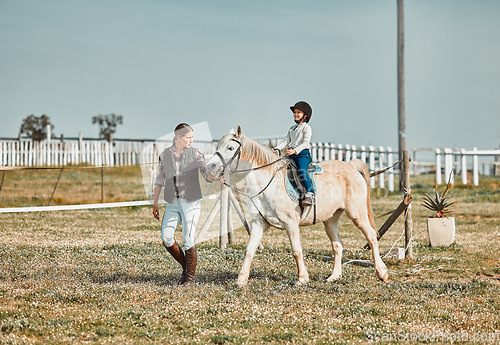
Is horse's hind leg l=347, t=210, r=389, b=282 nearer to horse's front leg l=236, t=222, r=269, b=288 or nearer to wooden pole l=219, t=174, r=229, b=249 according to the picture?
horse's front leg l=236, t=222, r=269, b=288

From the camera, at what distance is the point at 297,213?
979 centimetres

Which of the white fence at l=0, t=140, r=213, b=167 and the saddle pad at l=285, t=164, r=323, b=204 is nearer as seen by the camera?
the saddle pad at l=285, t=164, r=323, b=204

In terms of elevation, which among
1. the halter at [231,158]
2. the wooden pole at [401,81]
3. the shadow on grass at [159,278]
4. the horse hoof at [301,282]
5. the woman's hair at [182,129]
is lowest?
the shadow on grass at [159,278]

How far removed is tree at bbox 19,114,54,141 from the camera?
41.2m

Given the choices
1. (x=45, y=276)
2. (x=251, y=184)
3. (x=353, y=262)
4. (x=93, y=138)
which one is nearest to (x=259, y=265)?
(x=353, y=262)

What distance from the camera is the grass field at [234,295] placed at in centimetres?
711

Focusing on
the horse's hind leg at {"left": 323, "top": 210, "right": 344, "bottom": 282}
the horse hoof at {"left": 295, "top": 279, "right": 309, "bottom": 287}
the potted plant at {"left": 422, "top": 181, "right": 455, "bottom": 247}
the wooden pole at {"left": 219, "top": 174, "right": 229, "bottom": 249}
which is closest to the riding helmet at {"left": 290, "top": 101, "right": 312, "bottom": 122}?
the horse's hind leg at {"left": 323, "top": 210, "right": 344, "bottom": 282}

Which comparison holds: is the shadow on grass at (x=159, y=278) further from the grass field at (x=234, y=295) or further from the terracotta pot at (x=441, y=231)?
the terracotta pot at (x=441, y=231)

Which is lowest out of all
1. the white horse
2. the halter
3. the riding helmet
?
the white horse

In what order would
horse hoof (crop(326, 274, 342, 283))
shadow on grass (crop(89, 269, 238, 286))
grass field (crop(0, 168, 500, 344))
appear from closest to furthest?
grass field (crop(0, 168, 500, 344)) → shadow on grass (crop(89, 269, 238, 286)) → horse hoof (crop(326, 274, 342, 283))

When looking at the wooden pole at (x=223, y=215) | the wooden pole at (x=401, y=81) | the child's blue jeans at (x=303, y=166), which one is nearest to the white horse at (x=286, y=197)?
the child's blue jeans at (x=303, y=166)

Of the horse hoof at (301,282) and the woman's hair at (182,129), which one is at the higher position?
the woman's hair at (182,129)

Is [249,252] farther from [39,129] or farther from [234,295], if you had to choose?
[39,129]

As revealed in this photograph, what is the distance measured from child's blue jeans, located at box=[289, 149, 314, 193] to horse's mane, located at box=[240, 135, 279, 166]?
33 cm
